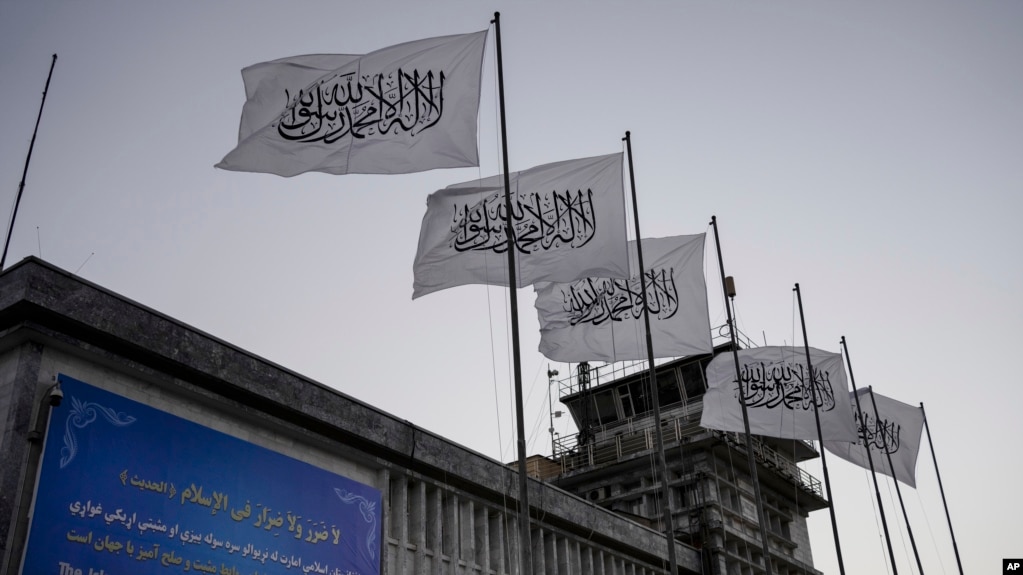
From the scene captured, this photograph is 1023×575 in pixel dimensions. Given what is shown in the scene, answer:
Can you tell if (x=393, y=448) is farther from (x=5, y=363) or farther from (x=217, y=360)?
(x=5, y=363)

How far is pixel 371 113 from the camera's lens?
18.4 metres

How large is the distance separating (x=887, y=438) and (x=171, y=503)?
26.7 m

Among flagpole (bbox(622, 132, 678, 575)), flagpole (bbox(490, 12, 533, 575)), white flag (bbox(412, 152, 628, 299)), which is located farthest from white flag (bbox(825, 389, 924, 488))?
flagpole (bbox(490, 12, 533, 575))

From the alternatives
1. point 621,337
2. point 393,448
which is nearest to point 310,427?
point 393,448

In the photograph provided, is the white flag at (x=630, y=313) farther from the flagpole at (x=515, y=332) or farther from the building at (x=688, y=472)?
the building at (x=688, y=472)

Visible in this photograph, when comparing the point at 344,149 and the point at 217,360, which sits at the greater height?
the point at 344,149

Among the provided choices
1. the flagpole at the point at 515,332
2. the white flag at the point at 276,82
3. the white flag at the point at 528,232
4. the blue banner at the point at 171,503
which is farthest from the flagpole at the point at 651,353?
the white flag at the point at 276,82

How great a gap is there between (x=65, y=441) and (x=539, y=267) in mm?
9263

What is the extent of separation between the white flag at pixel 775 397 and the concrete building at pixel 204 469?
4.99 m

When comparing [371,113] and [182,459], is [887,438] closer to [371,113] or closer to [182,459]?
[371,113]

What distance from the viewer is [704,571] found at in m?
34.7

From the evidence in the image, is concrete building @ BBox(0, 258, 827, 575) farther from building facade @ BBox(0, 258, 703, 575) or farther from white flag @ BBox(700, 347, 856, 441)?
white flag @ BBox(700, 347, 856, 441)

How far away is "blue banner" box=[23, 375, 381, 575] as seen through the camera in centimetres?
1500

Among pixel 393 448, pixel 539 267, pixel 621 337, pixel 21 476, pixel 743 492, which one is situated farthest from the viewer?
pixel 743 492
